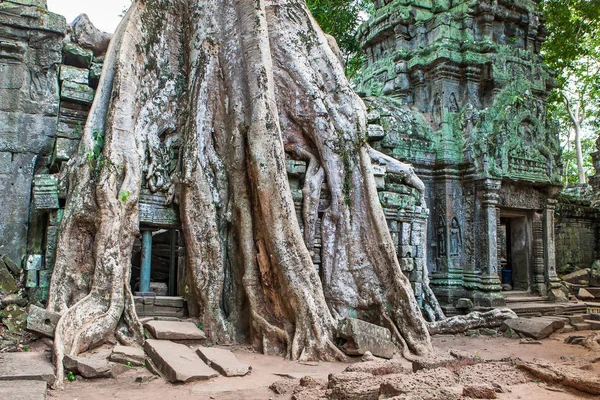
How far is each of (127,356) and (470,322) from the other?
4.77 metres

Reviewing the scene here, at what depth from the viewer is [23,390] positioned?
321 cm

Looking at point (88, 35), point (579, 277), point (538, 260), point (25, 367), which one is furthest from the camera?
point (579, 277)

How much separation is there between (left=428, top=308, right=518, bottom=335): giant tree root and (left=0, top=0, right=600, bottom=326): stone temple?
20 centimetres

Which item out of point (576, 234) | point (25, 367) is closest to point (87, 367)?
point (25, 367)

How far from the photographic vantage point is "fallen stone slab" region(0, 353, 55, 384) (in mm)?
3521

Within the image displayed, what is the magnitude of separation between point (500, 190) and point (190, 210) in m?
5.90

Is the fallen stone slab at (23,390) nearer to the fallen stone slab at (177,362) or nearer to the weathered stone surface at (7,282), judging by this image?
the fallen stone slab at (177,362)

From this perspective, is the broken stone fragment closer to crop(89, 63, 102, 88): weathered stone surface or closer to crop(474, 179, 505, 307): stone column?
crop(89, 63, 102, 88): weathered stone surface

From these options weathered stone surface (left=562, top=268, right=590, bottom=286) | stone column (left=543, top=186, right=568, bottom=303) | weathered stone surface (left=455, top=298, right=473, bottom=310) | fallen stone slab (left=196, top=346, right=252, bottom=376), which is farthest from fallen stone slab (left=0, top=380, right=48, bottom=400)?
weathered stone surface (left=562, top=268, right=590, bottom=286)

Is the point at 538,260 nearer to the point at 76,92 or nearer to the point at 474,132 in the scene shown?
the point at 474,132

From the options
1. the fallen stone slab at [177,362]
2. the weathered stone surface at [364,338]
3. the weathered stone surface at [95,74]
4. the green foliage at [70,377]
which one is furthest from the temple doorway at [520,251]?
the green foliage at [70,377]

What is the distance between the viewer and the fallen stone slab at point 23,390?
3.05m

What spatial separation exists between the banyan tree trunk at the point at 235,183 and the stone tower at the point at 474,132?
2022 mm

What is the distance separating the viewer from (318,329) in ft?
16.3
